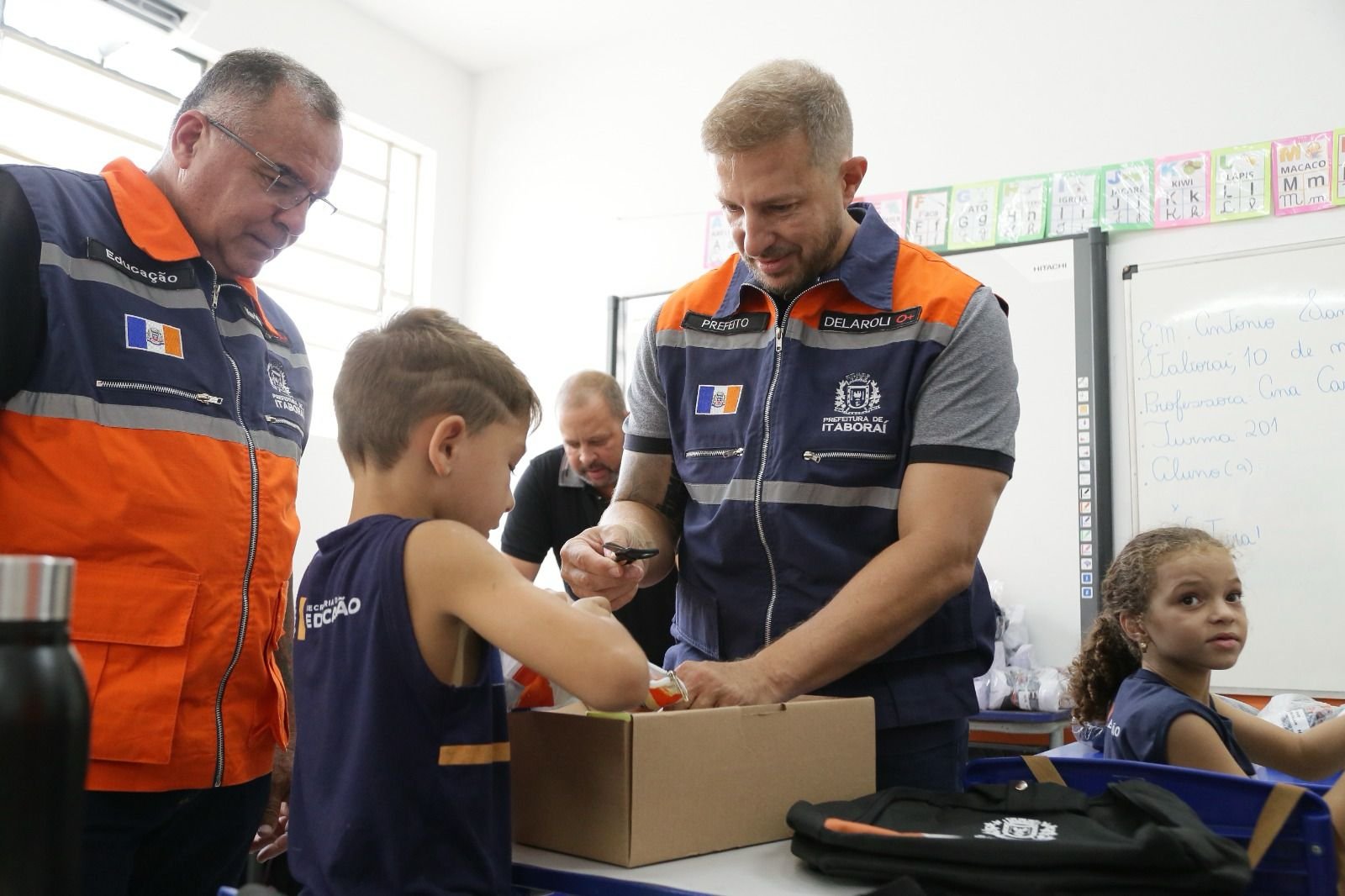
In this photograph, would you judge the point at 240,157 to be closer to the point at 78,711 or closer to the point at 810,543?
the point at 810,543

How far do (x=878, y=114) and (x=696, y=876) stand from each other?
13.3 feet

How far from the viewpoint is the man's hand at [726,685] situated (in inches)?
47.9

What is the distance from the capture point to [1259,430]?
367 centimetres

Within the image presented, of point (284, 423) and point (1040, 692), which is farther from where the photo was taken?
point (1040, 692)

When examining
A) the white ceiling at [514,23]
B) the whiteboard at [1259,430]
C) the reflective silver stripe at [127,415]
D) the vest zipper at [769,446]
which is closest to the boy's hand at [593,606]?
the vest zipper at [769,446]

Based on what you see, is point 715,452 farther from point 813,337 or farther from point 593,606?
point 593,606

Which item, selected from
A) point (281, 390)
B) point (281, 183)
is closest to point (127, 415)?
point (281, 390)

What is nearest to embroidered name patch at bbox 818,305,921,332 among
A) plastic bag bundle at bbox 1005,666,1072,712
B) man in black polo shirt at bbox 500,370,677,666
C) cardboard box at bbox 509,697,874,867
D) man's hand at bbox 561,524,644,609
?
man's hand at bbox 561,524,644,609

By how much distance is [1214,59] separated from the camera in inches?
152

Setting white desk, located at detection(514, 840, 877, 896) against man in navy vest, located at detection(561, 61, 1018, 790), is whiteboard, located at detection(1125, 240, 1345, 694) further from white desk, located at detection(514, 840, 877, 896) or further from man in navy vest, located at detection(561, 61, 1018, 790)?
white desk, located at detection(514, 840, 877, 896)

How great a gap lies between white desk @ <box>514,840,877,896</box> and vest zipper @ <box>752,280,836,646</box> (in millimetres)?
402

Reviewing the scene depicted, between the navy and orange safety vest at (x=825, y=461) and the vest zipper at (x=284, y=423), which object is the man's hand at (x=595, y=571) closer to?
the navy and orange safety vest at (x=825, y=461)

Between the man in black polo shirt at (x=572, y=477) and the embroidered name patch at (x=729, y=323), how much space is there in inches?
59.0

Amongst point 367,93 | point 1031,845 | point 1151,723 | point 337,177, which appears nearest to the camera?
point 1031,845
